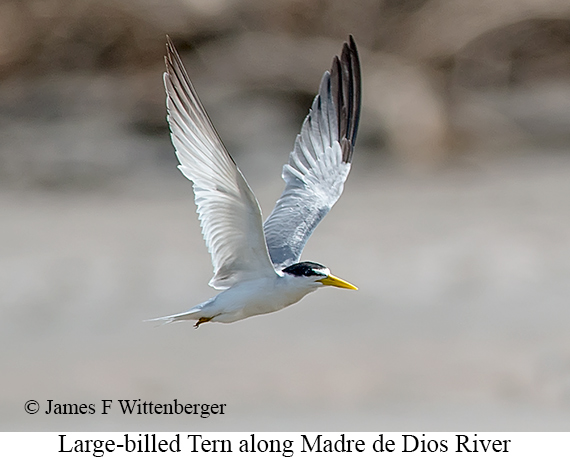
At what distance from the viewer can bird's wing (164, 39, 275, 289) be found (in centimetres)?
379

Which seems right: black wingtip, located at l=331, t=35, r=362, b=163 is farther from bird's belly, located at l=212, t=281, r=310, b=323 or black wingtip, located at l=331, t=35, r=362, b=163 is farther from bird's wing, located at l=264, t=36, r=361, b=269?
bird's belly, located at l=212, t=281, r=310, b=323

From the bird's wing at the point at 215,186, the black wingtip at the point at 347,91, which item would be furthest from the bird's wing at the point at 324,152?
the bird's wing at the point at 215,186

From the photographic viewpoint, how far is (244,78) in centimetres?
1216

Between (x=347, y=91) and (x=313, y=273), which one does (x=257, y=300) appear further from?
(x=347, y=91)

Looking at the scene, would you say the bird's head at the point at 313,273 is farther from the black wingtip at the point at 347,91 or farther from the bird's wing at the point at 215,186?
→ the black wingtip at the point at 347,91

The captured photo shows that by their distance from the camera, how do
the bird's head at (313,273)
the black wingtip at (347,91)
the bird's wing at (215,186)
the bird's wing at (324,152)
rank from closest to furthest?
1. the bird's wing at (215,186)
2. the bird's head at (313,273)
3. the bird's wing at (324,152)
4. the black wingtip at (347,91)

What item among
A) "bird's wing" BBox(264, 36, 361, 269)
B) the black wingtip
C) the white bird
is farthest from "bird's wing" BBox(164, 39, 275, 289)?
the black wingtip

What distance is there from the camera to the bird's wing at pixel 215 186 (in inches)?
149

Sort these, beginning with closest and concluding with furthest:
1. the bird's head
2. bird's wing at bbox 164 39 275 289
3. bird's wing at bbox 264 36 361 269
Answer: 1. bird's wing at bbox 164 39 275 289
2. the bird's head
3. bird's wing at bbox 264 36 361 269

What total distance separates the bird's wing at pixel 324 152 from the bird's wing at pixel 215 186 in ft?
1.98

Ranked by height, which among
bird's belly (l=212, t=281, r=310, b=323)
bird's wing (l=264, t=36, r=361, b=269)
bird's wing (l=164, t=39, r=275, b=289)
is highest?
bird's wing (l=264, t=36, r=361, b=269)

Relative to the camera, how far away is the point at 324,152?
5105 millimetres

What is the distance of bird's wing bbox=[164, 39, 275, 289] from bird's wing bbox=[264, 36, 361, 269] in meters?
0.60

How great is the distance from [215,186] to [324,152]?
1.28m
